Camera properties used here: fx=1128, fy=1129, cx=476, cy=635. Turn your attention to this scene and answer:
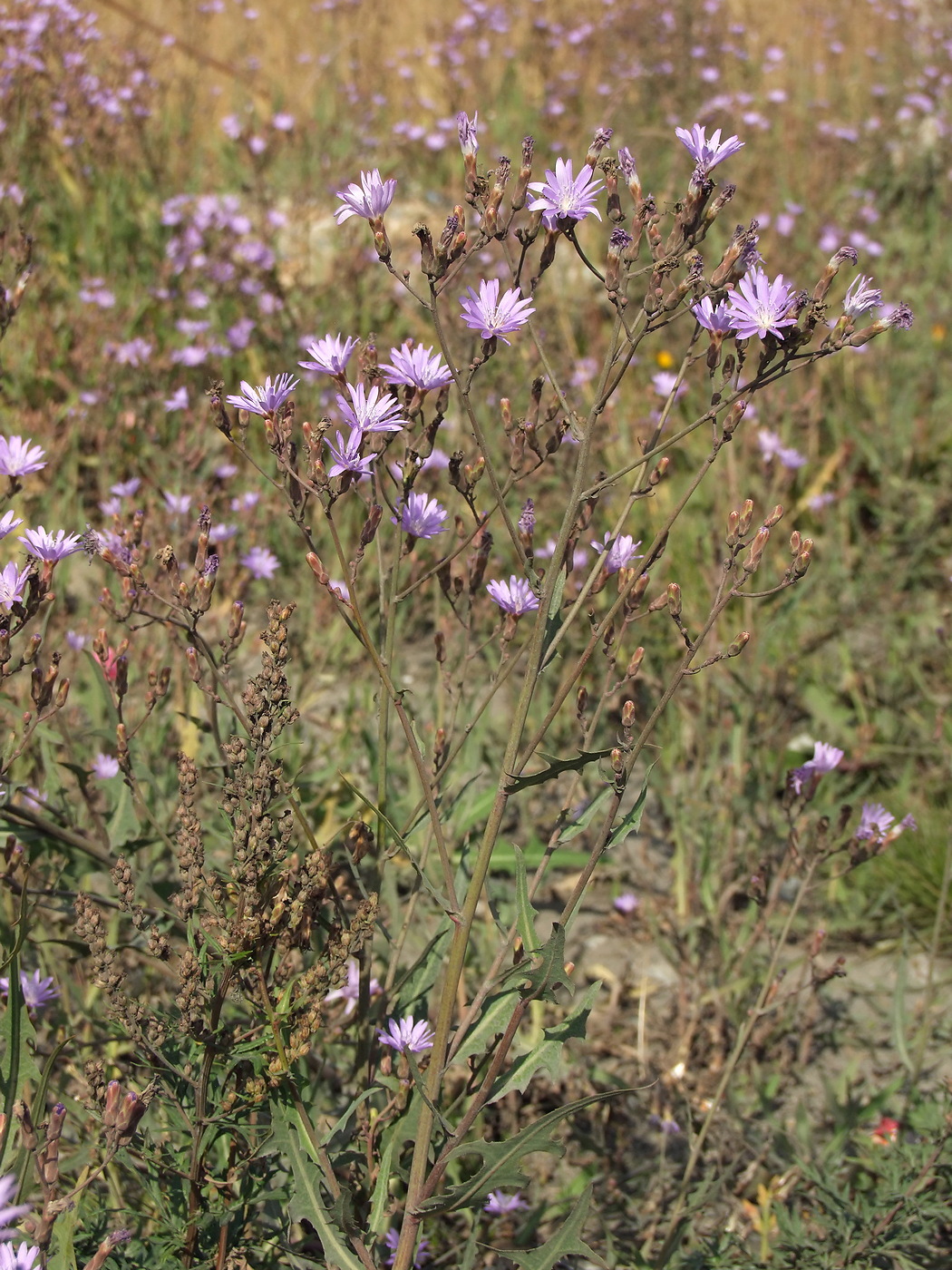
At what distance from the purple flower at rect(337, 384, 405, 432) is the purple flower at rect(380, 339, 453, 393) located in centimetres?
3

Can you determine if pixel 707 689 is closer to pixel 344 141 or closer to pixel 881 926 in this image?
pixel 881 926

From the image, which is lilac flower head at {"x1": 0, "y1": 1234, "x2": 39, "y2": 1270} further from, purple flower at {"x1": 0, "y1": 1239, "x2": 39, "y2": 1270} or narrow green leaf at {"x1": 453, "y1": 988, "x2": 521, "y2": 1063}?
narrow green leaf at {"x1": 453, "y1": 988, "x2": 521, "y2": 1063}

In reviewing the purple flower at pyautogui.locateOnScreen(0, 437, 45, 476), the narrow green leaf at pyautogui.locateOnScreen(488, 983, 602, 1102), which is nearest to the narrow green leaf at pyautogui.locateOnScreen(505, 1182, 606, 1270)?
the narrow green leaf at pyautogui.locateOnScreen(488, 983, 602, 1102)

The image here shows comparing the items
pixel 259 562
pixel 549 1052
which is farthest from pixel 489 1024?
pixel 259 562

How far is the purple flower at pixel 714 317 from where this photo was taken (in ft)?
4.69

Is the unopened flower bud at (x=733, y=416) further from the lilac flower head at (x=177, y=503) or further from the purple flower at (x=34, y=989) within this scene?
the lilac flower head at (x=177, y=503)

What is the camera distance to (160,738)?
2889 mm

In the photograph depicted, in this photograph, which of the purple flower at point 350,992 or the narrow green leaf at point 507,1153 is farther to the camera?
the purple flower at point 350,992

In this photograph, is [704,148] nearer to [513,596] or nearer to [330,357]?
[330,357]

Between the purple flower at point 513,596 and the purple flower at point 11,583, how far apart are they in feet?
2.20

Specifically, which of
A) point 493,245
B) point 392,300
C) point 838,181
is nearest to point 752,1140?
point 392,300

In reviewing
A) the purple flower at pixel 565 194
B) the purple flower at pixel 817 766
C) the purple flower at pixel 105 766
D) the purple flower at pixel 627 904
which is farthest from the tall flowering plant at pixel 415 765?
the purple flower at pixel 627 904

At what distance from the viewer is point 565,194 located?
55.9 inches

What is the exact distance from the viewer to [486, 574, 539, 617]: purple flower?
5.61ft
